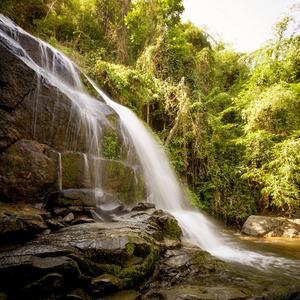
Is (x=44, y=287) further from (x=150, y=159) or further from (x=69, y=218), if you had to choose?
(x=150, y=159)

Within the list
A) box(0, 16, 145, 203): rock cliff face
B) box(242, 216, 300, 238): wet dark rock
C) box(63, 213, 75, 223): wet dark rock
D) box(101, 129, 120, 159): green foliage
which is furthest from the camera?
box(242, 216, 300, 238): wet dark rock

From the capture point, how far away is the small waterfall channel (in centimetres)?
463

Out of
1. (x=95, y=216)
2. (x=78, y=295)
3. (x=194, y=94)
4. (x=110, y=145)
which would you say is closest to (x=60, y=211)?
(x=95, y=216)

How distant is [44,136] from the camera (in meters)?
4.69

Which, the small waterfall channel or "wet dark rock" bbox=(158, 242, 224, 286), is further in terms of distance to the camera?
the small waterfall channel

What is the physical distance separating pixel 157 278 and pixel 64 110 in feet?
14.7

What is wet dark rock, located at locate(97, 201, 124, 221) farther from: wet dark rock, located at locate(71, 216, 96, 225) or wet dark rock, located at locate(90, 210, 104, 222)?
wet dark rock, located at locate(71, 216, 96, 225)

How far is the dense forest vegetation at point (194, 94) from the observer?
8516mm

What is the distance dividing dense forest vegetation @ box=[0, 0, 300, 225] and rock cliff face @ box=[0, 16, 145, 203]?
14.0 ft

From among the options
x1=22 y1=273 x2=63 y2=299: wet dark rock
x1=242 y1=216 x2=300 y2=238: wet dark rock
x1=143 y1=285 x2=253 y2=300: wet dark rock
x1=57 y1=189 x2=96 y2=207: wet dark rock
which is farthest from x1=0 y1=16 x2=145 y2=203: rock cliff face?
x1=242 y1=216 x2=300 y2=238: wet dark rock

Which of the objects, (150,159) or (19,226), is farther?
(150,159)

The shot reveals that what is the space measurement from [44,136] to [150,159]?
14.6 feet

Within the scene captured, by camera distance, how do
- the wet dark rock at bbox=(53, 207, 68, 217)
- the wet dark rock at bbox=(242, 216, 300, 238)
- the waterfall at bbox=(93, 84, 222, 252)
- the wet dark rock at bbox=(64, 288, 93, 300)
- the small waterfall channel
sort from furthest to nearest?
the wet dark rock at bbox=(242, 216, 300, 238), the waterfall at bbox=(93, 84, 222, 252), the small waterfall channel, the wet dark rock at bbox=(53, 207, 68, 217), the wet dark rock at bbox=(64, 288, 93, 300)

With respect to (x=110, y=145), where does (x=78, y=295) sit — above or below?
below
